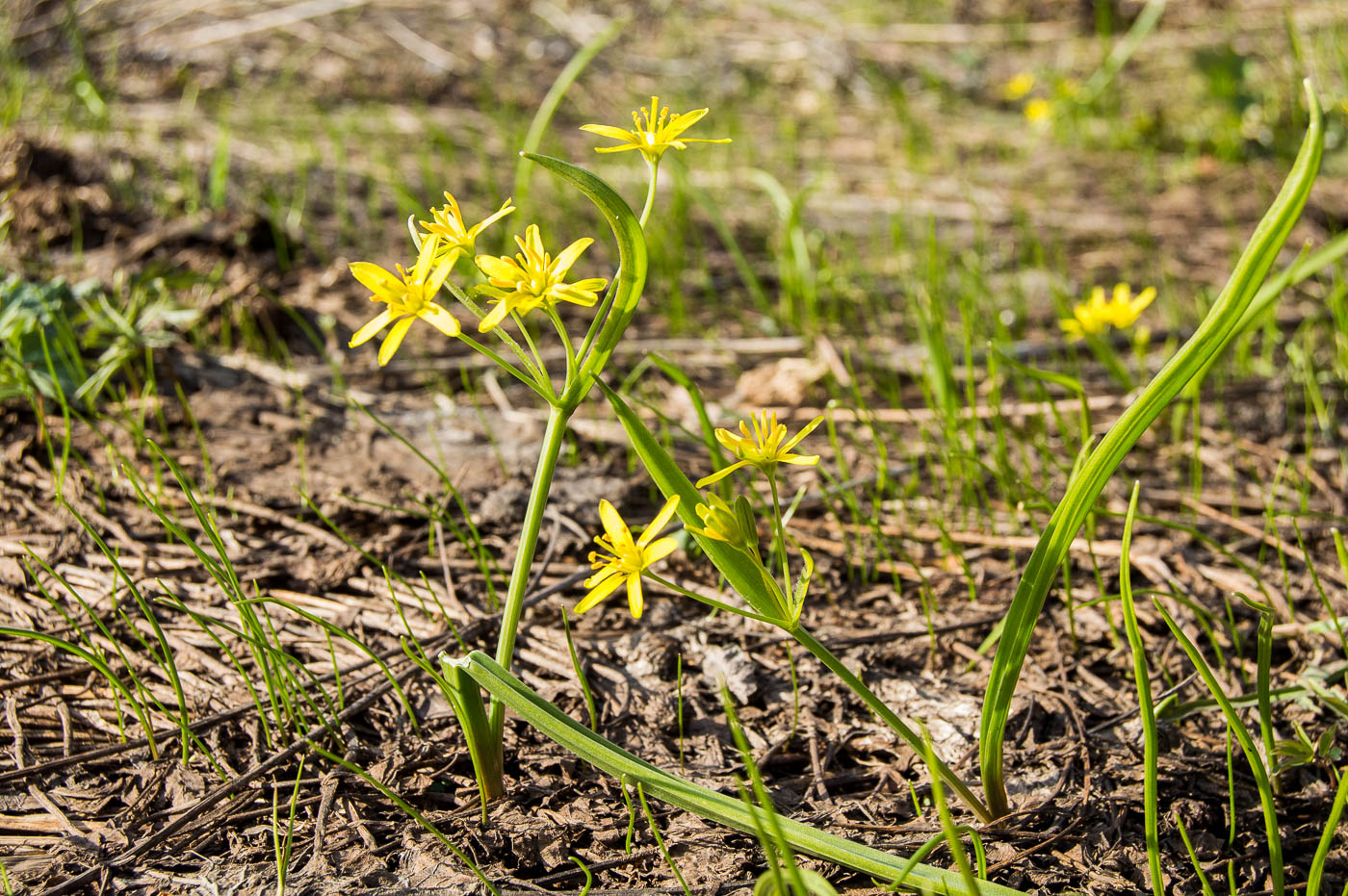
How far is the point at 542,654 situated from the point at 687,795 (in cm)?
64

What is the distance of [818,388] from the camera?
8.97 ft

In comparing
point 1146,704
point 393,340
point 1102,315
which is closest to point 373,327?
point 393,340

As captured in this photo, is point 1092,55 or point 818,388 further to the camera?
point 1092,55

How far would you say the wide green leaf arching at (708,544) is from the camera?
1.21m

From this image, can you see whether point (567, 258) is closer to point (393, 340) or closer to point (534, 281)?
point (534, 281)

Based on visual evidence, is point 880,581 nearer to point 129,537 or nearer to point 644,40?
point 129,537

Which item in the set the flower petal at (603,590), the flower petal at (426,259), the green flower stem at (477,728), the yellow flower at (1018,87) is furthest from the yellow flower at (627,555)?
the yellow flower at (1018,87)

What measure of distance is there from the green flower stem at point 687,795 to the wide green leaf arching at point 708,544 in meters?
0.25

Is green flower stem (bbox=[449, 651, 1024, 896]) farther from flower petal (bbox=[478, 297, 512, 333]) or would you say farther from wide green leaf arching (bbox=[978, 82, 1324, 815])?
flower petal (bbox=[478, 297, 512, 333])

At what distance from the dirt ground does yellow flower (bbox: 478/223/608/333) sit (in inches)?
29.2

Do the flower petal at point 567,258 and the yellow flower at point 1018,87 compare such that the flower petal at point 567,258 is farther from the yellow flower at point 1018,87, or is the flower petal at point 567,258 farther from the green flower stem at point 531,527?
the yellow flower at point 1018,87

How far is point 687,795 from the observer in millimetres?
1201

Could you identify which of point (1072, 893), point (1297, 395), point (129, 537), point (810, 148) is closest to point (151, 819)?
point (129, 537)

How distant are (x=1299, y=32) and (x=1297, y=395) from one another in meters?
3.43
